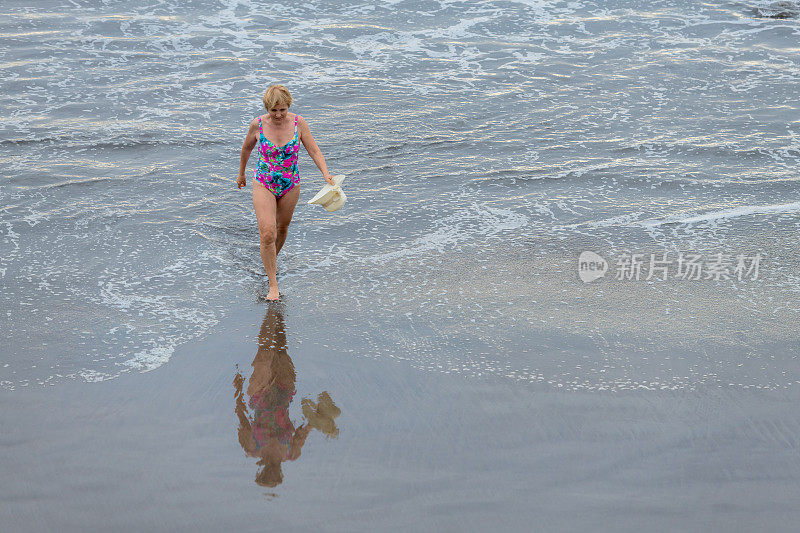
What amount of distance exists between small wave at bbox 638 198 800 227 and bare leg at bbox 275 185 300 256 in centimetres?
351

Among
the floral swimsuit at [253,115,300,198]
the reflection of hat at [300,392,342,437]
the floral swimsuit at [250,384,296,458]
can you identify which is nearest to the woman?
the floral swimsuit at [253,115,300,198]

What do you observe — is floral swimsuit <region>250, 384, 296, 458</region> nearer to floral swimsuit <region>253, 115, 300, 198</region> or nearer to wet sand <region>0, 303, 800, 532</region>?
wet sand <region>0, 303, 800, 532</region>

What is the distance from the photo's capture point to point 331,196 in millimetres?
5875

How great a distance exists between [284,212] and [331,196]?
0.81 meters

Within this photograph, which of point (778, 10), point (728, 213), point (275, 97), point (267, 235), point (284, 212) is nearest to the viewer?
point (275, 97)

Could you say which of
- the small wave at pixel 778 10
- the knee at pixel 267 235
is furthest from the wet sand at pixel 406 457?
the small wave at pixel 778 10

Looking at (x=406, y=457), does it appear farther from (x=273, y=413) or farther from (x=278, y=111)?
(x=278, y=111)

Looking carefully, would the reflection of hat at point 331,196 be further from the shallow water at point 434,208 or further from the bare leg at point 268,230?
the shallow water at point 434,208

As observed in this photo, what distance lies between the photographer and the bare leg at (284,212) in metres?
6.43

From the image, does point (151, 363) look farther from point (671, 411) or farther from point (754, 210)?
point (754, 210)

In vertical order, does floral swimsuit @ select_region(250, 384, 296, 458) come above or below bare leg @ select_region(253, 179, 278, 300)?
below

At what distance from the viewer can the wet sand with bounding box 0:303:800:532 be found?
382 centimetres

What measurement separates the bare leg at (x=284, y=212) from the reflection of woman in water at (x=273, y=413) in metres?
1.38

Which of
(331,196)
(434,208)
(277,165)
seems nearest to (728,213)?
(434,208)
